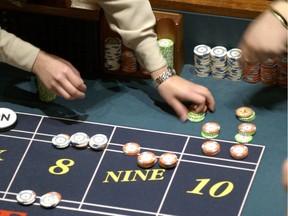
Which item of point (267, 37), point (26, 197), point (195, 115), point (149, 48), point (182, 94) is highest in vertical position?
point (267, 37)

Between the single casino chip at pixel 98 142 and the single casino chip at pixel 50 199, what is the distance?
0.88 ft

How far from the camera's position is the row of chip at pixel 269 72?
10.8 ft

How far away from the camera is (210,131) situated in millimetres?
3061

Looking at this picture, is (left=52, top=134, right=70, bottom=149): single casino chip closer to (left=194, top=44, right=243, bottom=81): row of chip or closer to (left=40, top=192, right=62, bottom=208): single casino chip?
(left=40, top=192, right=62, bottom=208): single casino chip

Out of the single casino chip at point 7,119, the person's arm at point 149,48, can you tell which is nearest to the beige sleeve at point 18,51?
the single casino chip at point 7,119

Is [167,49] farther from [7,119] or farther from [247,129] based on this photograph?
[7,119]

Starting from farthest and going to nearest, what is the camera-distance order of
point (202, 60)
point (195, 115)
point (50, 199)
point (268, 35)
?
point (202, 60), point (195, 115), point (50, 199), point (268, 35)

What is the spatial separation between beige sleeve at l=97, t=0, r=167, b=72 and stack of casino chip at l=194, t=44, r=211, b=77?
0.89ft

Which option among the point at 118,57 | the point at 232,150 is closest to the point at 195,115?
the point at 232,150

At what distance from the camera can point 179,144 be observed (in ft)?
10.0

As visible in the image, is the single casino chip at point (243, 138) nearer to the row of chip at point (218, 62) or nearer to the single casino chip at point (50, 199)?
the row of chip at point (218, 62)

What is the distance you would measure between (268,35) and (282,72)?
1534 millimetres

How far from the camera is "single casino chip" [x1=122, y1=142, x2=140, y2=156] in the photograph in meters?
3.02

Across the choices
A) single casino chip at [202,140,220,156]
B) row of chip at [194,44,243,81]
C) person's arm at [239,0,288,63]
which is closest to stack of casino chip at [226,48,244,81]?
row of chip at [194,44,243,81]
